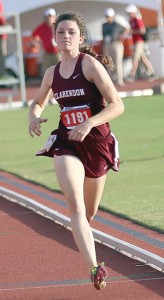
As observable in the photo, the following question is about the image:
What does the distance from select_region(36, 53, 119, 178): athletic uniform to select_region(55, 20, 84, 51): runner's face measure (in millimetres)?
133

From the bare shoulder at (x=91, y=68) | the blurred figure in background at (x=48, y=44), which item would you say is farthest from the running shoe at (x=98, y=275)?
the blurred figure in background at (x=48, y=44)

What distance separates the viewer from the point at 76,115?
7441mm

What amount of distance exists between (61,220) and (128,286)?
2.86 metres

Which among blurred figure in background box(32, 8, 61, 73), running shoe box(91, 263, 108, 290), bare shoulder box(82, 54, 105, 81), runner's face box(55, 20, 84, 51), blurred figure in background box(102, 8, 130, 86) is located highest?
runner's face box(55, 20, 84, 51)

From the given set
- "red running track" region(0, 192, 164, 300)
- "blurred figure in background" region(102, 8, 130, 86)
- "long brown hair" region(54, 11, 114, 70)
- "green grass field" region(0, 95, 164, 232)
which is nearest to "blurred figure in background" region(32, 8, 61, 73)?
"green grass field" region(0, 95, 164, 232)

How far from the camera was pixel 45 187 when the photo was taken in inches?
504

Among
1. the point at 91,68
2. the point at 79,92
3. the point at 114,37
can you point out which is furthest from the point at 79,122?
the point at 114,37

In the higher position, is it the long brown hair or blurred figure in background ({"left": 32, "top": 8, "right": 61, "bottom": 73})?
the long brown hair

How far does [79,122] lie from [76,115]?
6 centimetres

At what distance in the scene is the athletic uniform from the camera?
7438mm

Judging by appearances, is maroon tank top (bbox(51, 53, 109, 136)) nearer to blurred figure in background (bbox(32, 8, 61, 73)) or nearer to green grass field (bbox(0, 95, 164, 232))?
green grass field (bbox(0, 95, 164, 232))

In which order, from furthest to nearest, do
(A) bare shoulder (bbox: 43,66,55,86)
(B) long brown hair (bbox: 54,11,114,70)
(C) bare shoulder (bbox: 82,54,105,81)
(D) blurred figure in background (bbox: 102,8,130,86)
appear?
1. (D) blurred figure in background (bbox: 102,8,130,86)
2. (A) bare shoulder (bbox: 43,66,55,86)
3. (B) long brown hair (bbox: 54,11,114,70)
4. (C) bare shoulder (bbox: 82,54,105,81)

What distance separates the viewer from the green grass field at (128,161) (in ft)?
36.1

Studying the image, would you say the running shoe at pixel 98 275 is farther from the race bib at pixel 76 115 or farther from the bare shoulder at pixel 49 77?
the bare shoulder at pixel 49 77
